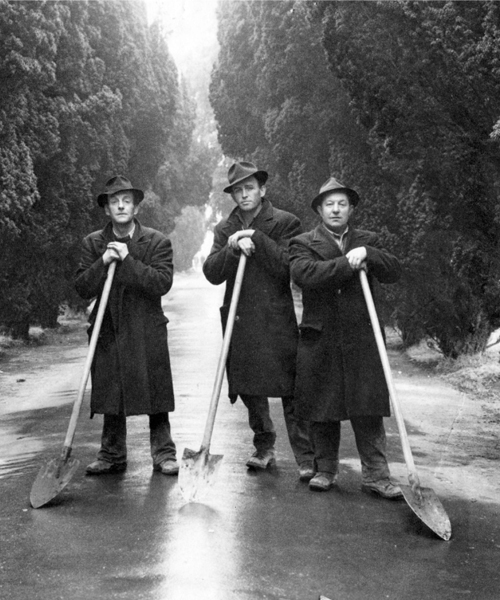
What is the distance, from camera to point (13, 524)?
5.10 m

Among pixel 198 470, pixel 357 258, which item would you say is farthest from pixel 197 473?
pixel 357 258

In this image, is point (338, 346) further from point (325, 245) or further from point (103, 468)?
point (103, 468)

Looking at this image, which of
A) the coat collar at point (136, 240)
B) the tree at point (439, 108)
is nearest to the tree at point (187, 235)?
the tree at point (439, 108)

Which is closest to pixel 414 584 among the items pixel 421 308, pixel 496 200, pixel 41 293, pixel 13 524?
pixel 13 524

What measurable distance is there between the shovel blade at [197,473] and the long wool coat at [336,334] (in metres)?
0.66

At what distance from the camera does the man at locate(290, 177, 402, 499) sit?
5695 millimetres

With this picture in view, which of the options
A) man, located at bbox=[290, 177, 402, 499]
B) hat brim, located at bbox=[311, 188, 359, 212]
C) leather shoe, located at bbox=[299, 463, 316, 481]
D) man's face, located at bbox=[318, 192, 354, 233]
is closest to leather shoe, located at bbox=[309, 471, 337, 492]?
man, located at bbox=[290, 177, 402, 499]

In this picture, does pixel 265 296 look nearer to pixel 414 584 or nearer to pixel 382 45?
pixel 414 584

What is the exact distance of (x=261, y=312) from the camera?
6227 millimetres

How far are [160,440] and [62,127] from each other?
1029cm

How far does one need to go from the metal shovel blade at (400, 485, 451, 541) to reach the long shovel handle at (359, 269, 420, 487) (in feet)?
0.18

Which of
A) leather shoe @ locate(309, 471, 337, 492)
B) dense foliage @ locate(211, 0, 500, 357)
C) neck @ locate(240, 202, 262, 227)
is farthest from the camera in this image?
dense foliage @ locate(211, 0, 500, 357)

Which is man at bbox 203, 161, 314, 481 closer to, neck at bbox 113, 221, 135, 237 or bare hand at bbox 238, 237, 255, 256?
bare hand at bbox 238, 237, 255, 256

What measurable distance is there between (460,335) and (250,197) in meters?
7.50
